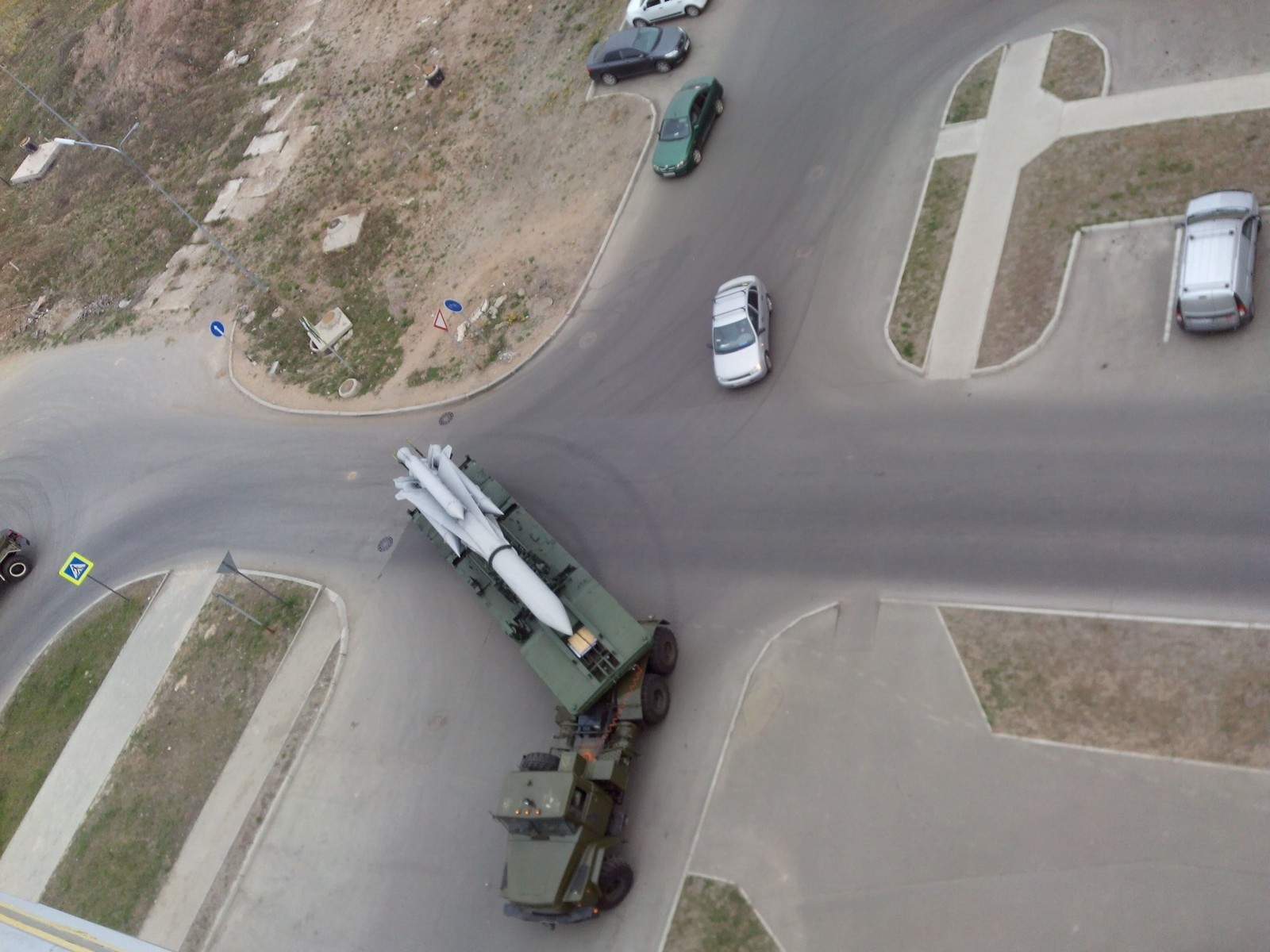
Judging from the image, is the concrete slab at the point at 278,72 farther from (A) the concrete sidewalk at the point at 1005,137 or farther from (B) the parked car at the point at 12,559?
(A) the concrete sidewalk at the point at 1005,137

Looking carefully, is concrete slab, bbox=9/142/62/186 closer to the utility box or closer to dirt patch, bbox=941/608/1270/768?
the utility box

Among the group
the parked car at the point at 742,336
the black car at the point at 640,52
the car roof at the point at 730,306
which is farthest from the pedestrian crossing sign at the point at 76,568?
the black car at the point at 640,52

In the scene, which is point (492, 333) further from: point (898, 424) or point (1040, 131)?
point (1040, 131)

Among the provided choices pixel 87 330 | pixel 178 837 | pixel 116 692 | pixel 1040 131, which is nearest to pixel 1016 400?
pixel 1040 131

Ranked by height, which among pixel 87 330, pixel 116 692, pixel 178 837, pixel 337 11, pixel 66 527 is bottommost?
pixel 178 837

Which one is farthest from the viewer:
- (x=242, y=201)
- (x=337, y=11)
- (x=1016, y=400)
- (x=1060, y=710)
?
(x=337, y=11)

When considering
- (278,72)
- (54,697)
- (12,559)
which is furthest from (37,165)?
(54,697)

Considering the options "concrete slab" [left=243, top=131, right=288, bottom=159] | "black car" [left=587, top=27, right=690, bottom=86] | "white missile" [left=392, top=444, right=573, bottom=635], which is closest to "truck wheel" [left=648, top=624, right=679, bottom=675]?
"white missile" [left=392, top=444, right=573, bottom=635]
